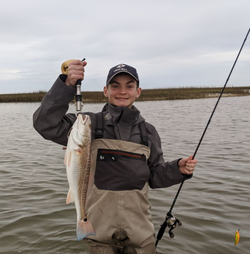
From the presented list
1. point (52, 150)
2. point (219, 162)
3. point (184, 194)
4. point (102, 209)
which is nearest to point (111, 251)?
point (102, 209)

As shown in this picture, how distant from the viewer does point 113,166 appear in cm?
315

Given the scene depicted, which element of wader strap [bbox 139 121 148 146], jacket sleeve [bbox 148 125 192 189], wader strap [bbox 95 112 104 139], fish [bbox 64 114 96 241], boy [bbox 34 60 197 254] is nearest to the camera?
fish [bbox 64 114 96 241]

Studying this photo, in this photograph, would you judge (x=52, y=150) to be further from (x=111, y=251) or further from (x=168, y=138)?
(x=111, y=251)

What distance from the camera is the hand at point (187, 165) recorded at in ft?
11.2

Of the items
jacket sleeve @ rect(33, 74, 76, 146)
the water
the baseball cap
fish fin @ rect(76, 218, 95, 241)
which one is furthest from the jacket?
the water

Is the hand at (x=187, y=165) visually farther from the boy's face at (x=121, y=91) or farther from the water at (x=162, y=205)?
the water at (x=162, y=205)

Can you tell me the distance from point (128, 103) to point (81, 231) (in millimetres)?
→ 1501

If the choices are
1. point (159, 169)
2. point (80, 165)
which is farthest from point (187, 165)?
point (80, 165)

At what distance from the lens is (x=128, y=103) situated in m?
3.56

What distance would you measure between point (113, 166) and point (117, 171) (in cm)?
7

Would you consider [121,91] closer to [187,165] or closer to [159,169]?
[159,169]

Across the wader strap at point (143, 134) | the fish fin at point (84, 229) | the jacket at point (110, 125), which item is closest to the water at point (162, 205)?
the jacket at point (110, 125)

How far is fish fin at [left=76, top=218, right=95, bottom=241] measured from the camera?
285cm

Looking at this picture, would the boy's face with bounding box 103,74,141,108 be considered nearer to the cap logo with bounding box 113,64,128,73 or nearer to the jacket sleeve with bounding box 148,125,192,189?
the cap logo with bounding box 113,64,128,73
